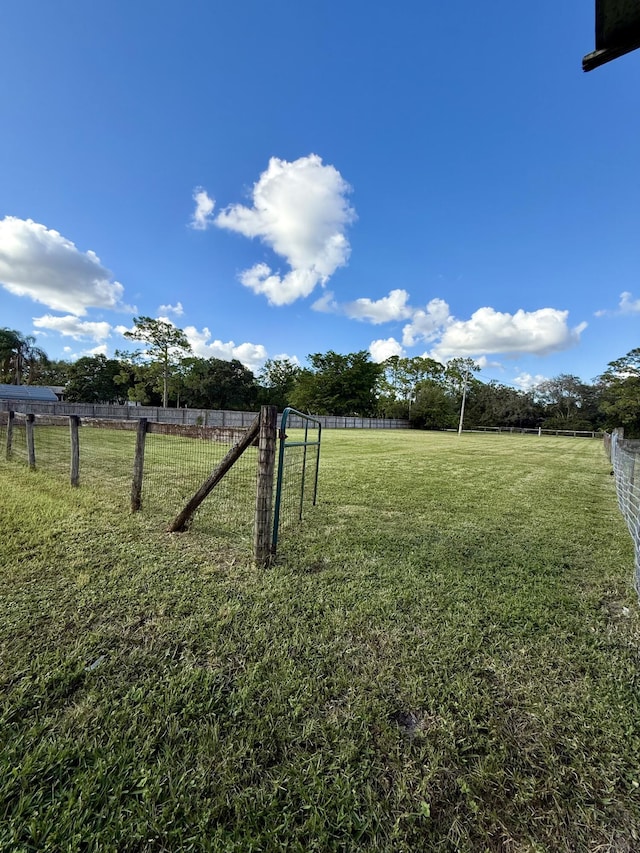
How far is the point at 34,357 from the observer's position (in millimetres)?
48938

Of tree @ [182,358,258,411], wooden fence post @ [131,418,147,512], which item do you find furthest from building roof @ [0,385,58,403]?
wooden fence post @ [131,418,147,512]

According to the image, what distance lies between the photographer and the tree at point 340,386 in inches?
1959

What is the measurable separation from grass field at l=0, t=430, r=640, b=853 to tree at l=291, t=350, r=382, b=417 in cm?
4574

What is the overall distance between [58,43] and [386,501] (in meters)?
13.5

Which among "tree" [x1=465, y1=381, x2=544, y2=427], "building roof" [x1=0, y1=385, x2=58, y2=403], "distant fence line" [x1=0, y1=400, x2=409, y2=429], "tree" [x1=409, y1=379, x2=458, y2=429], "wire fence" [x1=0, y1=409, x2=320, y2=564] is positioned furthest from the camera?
"tree" [x1=465, y1=381, x2=544, y2=427]

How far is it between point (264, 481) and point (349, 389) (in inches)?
1883

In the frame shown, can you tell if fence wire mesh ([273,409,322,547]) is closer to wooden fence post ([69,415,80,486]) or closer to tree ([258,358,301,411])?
wooden fence post ([69,415,80,486])

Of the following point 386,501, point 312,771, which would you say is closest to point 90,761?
point 312,771

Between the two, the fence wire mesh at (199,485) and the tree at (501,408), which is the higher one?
the tree at (501,408)

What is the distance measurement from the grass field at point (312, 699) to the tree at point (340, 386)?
45.7m

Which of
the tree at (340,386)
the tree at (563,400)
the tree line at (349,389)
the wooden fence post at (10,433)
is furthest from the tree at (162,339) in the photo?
the tree at (563,400)

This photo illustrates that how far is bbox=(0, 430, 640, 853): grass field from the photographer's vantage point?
3.90ft

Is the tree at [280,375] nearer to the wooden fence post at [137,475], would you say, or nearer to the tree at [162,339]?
the tree at [162,339]

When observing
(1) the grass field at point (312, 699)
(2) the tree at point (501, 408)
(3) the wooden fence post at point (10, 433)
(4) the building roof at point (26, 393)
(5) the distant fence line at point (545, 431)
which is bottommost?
(1) the grass field at point (312, 699)
